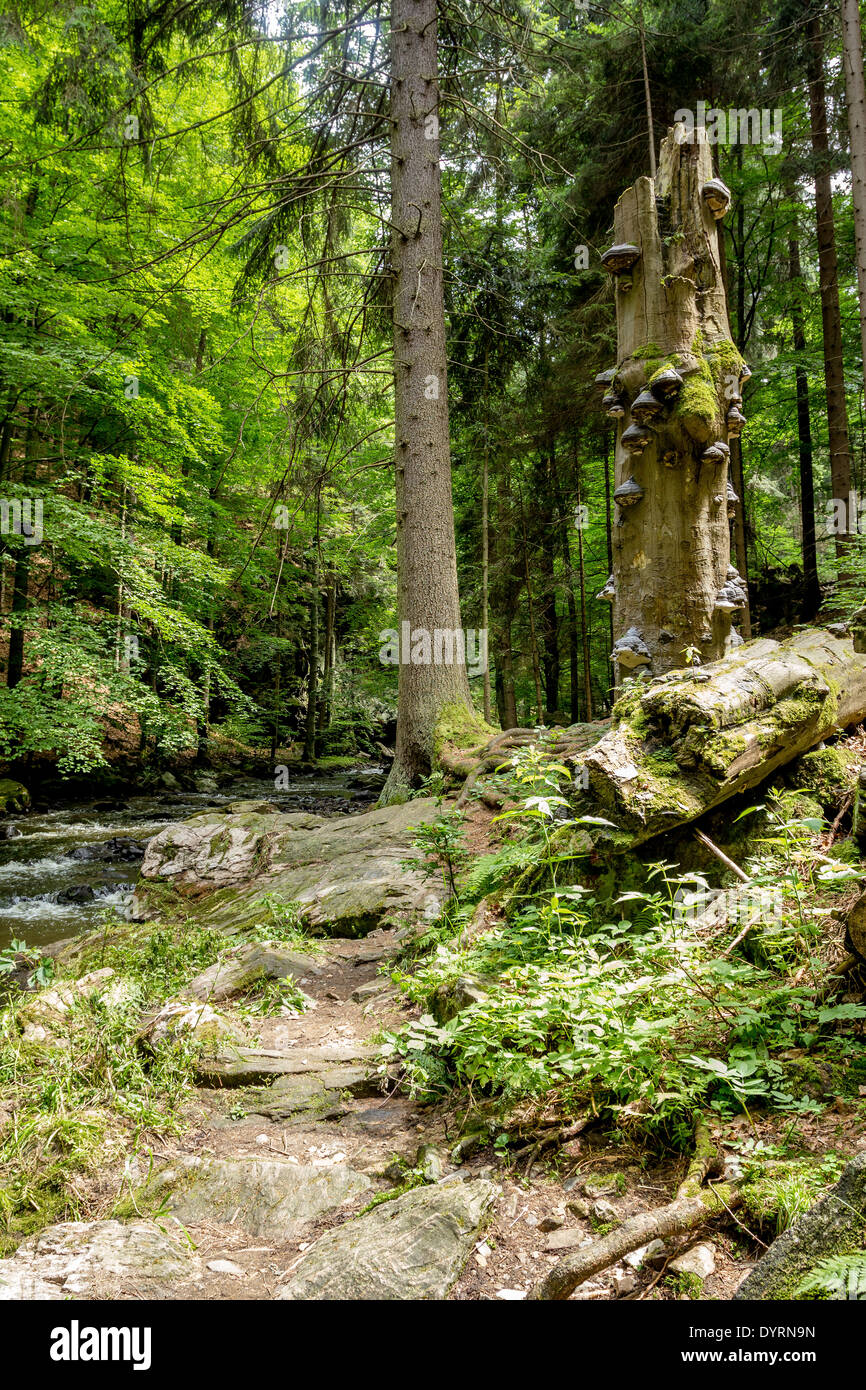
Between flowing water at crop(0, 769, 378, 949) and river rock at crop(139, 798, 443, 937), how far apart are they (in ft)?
3.97

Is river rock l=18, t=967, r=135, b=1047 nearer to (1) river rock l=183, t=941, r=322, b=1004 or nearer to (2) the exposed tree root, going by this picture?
(1) river rock l=183, t=941, r=322, b=1004

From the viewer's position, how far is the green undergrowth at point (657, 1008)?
2.18 meters

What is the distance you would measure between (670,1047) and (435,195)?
941 cm

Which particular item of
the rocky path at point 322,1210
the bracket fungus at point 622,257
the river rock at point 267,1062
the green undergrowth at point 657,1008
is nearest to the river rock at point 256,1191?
the rocky path at point 322,1210

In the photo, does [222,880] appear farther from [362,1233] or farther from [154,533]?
[154,533]

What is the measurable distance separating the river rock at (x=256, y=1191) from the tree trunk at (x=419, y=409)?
5344 mm

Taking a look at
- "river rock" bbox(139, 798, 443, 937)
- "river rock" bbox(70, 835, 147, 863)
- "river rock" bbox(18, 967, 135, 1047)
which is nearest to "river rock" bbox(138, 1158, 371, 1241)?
"river rock" bbox(18, 967, 135, 1047)

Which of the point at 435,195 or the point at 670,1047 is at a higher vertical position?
the point at 435,195

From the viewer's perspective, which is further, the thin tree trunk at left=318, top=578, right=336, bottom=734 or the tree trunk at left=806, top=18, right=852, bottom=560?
the thin tree trunk at left=318, top=578, right=336, bottom=734

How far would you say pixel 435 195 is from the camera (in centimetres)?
846

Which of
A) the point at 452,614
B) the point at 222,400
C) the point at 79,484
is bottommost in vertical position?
the point at 452,614

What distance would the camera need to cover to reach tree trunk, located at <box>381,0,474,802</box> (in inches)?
316

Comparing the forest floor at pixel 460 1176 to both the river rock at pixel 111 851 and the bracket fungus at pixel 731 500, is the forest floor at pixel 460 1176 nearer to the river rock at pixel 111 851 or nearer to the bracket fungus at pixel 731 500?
the bracket fungus at pixel 731 500
